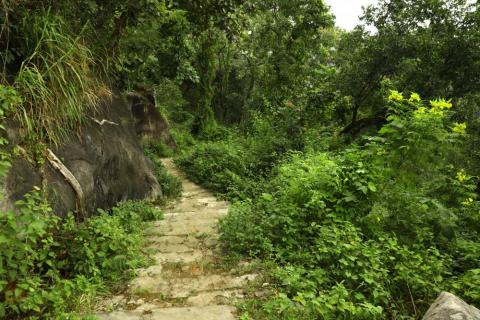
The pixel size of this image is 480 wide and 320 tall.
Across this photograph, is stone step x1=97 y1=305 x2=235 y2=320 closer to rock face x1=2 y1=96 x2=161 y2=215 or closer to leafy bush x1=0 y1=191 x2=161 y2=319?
leafy bush x1=0 y1=191 x2=161 y2=319

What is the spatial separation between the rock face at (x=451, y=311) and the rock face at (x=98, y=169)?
3.87 m

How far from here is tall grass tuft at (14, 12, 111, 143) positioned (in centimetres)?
396

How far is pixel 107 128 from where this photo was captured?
230 inches

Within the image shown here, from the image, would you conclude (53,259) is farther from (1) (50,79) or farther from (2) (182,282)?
(1) (50,79)

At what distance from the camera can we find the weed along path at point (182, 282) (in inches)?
126

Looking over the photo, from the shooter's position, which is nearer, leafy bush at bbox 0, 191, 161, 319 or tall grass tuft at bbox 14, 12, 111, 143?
leafy bush at bbox 0, 191, 161, 319

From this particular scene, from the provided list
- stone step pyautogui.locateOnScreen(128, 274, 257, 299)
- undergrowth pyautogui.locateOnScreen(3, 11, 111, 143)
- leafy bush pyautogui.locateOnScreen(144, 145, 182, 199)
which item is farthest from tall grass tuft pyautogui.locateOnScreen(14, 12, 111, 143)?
leafy bush pyautogui.locateOnScreen(144, 145, 182, 199)

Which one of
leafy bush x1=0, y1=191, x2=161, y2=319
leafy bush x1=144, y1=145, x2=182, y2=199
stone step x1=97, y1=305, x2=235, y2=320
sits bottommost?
stone step x1=97, y1=305, x2=235, y2=320

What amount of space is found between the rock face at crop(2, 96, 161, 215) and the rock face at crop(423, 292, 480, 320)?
152 inches

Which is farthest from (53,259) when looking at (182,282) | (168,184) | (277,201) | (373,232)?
(168,184)

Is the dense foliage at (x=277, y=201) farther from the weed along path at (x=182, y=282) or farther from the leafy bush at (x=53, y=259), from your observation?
the weed along path at (x=182, y=282)

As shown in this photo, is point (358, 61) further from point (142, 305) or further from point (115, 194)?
point (142, 305)

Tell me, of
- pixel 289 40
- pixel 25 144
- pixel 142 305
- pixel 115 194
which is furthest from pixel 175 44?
pixel 142 305

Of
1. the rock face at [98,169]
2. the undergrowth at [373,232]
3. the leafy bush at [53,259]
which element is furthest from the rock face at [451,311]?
the rock face at [98,169]
